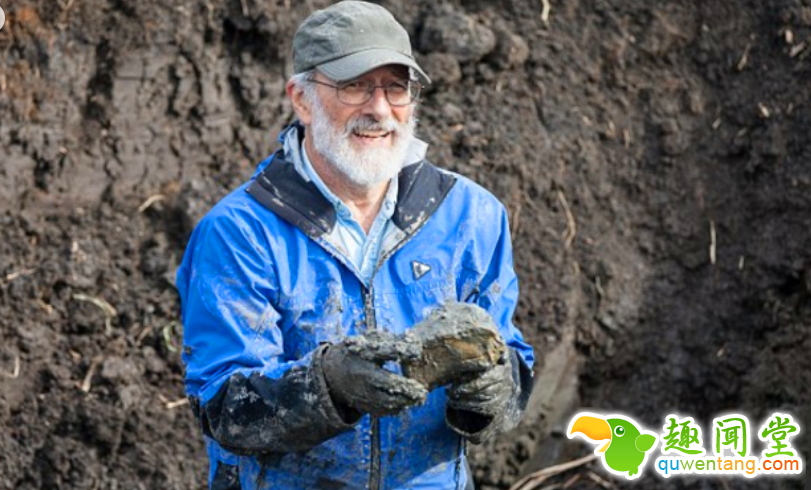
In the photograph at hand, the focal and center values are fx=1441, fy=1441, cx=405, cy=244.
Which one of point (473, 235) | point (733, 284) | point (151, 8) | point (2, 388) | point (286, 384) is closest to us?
point (286, 384)

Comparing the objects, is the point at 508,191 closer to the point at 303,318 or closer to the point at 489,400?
the point at 303,318

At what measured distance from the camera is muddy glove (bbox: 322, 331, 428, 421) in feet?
10.8

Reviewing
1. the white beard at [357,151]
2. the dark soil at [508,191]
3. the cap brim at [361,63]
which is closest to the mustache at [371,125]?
the white beard at [357,151]

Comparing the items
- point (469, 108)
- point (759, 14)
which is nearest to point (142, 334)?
point (469, 108)

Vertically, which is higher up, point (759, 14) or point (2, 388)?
point (759, 14)

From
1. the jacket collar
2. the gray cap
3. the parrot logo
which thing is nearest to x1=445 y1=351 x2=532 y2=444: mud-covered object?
the jacket collar

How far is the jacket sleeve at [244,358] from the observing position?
3.40 meters

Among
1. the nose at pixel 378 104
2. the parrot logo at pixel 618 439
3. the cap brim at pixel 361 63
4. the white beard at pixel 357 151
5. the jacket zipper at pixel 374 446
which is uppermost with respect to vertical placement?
the cap brim at pixel 361 63

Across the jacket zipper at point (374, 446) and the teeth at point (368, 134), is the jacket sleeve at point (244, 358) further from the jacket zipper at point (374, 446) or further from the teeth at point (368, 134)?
A: the teeth at point (368, 134)

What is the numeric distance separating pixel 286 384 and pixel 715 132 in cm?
308

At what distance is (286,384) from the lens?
3404 mm

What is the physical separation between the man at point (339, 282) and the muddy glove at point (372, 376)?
6 centimetres

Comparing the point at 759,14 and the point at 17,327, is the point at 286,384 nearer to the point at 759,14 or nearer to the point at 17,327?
the point at 17,327

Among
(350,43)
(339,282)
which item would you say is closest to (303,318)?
(339,282)
